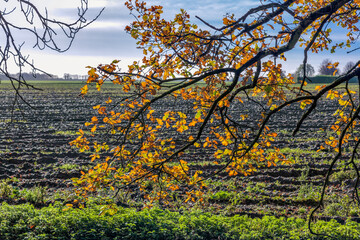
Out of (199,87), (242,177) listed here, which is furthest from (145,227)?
(242,177)

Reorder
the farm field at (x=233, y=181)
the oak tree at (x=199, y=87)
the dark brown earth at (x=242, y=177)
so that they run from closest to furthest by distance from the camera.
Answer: the oak tree at (x=199, y=87) → the farm field at (x=233, y=181) → the dark brown earth at (x=242, y=177)

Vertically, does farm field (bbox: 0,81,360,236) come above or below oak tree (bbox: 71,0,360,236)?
below

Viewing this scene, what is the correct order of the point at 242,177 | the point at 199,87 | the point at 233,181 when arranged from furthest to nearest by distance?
the point at 242,177
the point at 233,181
the point at 199,87

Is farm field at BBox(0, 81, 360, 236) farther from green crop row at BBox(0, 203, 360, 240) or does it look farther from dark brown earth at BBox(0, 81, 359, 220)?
green crop row at BBox(0, 203, 360, 240)

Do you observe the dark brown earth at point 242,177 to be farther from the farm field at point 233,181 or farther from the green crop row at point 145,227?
the green crop row at point 145,227

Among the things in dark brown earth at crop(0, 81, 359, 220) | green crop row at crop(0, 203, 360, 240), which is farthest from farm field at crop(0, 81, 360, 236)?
green crop row at crop(0, 203, 360, 240)

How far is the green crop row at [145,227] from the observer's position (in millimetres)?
5496

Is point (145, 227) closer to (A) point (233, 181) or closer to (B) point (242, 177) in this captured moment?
(A) point (233, 181)

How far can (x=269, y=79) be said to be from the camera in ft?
15.7

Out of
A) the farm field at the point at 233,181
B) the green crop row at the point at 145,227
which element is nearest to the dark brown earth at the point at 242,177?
the farm field at the point at 233,181

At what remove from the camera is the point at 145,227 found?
5641mm

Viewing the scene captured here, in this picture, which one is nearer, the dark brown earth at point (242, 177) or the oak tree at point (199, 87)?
the oak tree at point (199, 87)

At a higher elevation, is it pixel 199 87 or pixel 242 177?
pixel 199 87

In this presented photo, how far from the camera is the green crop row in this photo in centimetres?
550
